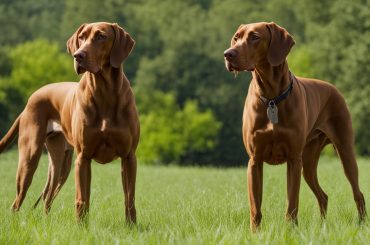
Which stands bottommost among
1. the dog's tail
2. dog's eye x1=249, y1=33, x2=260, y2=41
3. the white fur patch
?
the dog's tail

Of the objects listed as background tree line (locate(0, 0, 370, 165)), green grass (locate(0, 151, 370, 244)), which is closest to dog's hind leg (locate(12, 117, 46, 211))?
green grass (locate(0, 151, 370, 244))

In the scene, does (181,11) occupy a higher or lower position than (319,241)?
lower

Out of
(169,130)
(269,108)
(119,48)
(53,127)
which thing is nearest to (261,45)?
(269,108)

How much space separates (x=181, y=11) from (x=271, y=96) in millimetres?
46067

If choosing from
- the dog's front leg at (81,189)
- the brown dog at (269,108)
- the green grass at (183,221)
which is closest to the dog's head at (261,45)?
the brown dog at (269,108)

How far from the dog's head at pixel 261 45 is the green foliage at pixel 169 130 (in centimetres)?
3757

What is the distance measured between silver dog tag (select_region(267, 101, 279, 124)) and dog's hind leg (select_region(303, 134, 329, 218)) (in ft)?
5.22

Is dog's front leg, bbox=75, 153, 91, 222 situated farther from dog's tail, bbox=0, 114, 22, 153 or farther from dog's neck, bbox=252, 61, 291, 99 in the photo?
dog's neck, bbox=252, 61, 291, 99

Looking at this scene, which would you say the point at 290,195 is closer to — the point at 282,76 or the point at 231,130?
the point at 282,76

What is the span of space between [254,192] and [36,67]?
3919cm

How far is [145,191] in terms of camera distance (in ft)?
35.6

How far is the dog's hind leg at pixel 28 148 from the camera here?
7219mm

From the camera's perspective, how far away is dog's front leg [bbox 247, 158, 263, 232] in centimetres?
610

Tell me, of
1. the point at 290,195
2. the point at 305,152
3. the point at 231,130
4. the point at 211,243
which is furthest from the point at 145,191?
the point at 231,130
